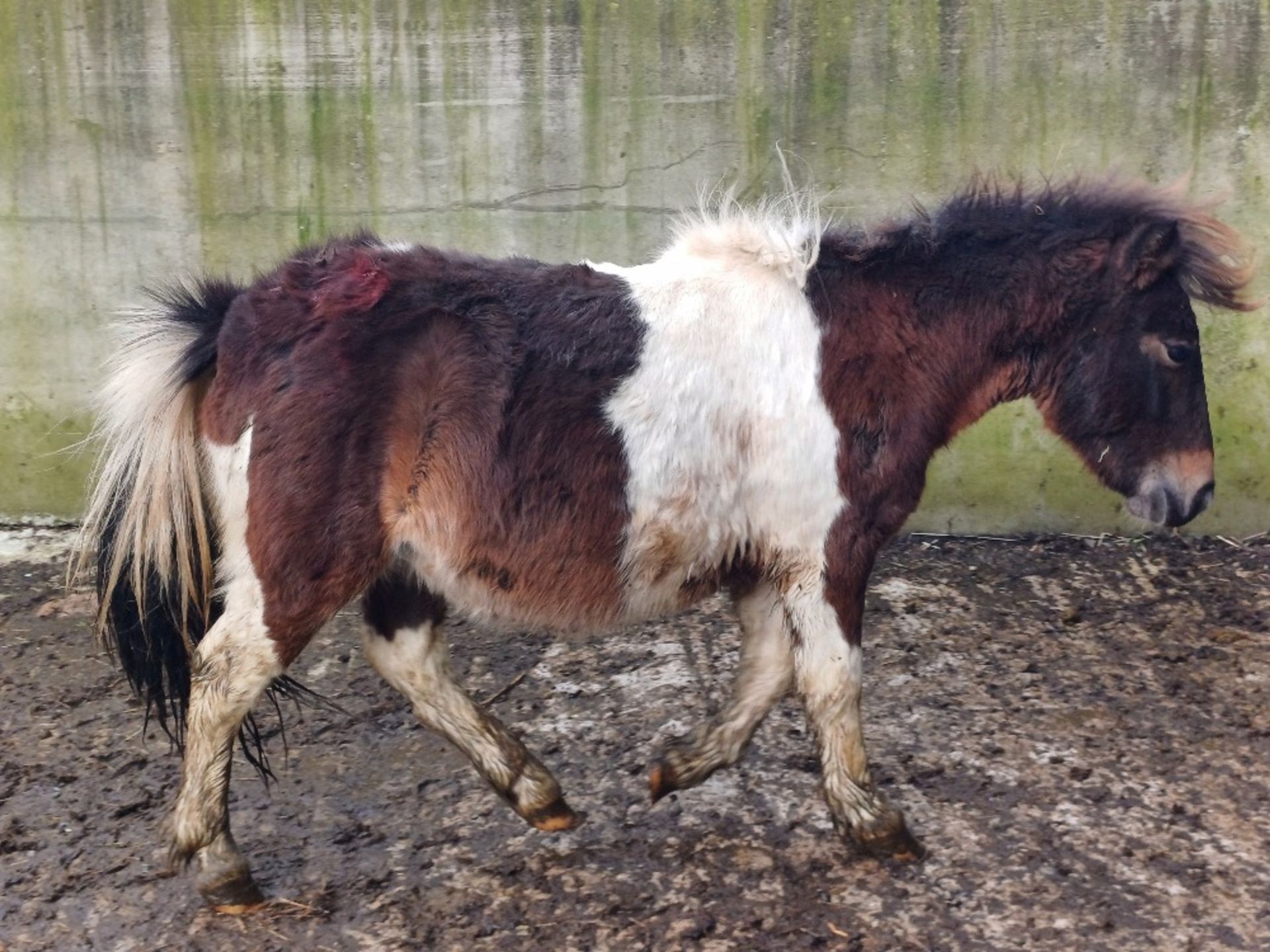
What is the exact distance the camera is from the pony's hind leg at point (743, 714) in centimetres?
317

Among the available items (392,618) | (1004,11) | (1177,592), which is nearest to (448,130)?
(1004,11)

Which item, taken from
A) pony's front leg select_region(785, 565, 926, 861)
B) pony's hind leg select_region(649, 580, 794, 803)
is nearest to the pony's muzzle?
pony's front leg select_region(785, 565, 926, 861)

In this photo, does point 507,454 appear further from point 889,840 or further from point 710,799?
point 889,840

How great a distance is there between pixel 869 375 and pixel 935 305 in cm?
27

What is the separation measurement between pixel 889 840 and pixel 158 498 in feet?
6.54

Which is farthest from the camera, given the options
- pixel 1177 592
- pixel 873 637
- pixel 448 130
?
pixel 448 130

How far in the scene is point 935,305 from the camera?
3.11 meters

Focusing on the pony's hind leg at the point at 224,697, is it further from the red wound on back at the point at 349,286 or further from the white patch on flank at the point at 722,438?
the white patch on flank at the point at 722,438

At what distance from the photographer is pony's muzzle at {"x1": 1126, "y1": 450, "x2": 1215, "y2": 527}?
314 cm

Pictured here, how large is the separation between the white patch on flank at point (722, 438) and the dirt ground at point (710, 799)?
796 mm

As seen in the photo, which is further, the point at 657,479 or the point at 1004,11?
the point at 1004,11

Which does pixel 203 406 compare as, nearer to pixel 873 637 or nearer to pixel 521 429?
pixel 521 429

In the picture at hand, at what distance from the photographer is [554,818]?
10.4 feet

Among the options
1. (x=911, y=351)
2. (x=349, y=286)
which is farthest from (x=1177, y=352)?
(x=349, y=286)
